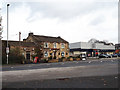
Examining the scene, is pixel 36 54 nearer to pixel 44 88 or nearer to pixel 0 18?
pixel 0 18

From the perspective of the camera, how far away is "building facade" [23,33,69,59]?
4434 cm

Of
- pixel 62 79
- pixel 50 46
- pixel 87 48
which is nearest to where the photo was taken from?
pixel 62 79

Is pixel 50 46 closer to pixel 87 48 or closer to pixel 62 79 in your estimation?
pixel 87 48

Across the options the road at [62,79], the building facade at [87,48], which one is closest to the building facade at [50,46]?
the building facade at [87,48]

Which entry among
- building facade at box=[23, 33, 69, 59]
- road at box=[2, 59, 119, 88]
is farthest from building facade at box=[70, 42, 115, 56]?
road at box=[2, 59, 119, 88]

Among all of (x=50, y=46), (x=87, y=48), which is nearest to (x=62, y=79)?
(x=50, y=46)

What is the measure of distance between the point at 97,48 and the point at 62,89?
66925 mm

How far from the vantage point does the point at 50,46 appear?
1820 inches

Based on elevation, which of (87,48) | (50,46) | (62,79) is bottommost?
(62,79)

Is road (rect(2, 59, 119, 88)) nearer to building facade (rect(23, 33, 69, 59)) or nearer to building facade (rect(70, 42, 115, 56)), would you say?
building facade (rect(23, 33, 69, 59))

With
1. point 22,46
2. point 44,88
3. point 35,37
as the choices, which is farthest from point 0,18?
point 44,88

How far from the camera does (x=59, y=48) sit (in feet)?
158

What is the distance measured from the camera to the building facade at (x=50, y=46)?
44344 mm

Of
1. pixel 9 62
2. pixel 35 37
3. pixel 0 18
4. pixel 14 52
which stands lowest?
pixel 9 62
